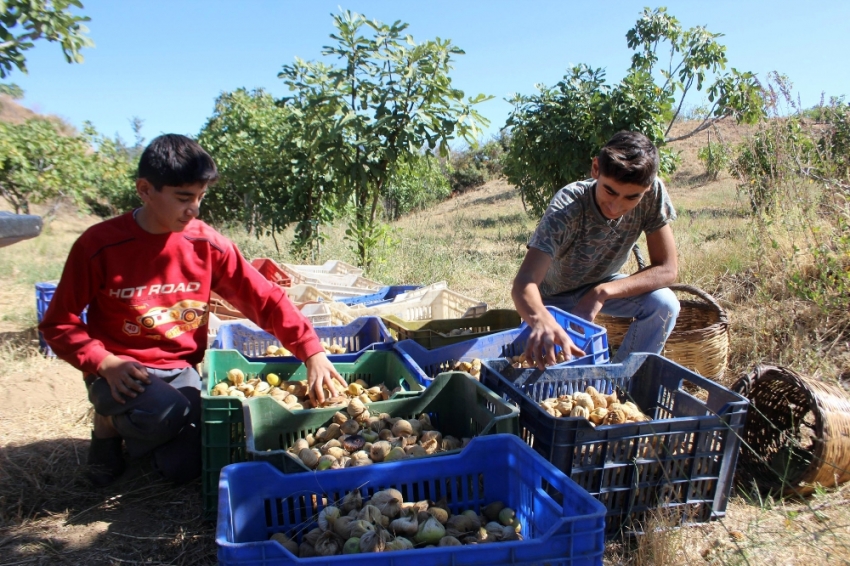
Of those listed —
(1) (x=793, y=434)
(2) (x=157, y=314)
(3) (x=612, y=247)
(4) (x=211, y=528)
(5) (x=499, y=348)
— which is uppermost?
(3) (x=612, y=247)

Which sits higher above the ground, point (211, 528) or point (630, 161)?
point (630, 161)

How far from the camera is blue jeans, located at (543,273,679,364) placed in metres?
3.42

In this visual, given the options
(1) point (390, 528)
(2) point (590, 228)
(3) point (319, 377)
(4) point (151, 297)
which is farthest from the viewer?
(2) point (590, 228)

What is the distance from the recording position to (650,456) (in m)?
2.21

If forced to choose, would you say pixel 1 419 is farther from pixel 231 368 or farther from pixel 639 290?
pixel 639 290

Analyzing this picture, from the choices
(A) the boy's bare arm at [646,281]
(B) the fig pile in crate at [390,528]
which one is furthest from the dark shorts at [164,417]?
(A) the boy's bare arm at [646,281]

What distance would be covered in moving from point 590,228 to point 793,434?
1.33 m

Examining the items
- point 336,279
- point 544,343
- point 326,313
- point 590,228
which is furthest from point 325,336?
point 336,279

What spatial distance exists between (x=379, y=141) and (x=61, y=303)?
4069mm

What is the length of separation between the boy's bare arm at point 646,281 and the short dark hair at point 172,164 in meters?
1.97

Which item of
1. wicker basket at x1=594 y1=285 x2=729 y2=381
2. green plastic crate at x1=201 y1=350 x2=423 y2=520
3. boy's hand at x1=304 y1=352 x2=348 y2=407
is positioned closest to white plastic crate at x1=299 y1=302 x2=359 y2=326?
green plastic crate at x1=201 y1=350 x2=423 y2=520

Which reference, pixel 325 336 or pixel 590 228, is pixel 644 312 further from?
pixel 325 336

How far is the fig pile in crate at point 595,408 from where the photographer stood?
240 cm

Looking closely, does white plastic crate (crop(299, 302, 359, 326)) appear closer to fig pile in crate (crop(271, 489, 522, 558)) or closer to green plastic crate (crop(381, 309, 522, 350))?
green plastic crate (crop(381, 309, 522, 350))
